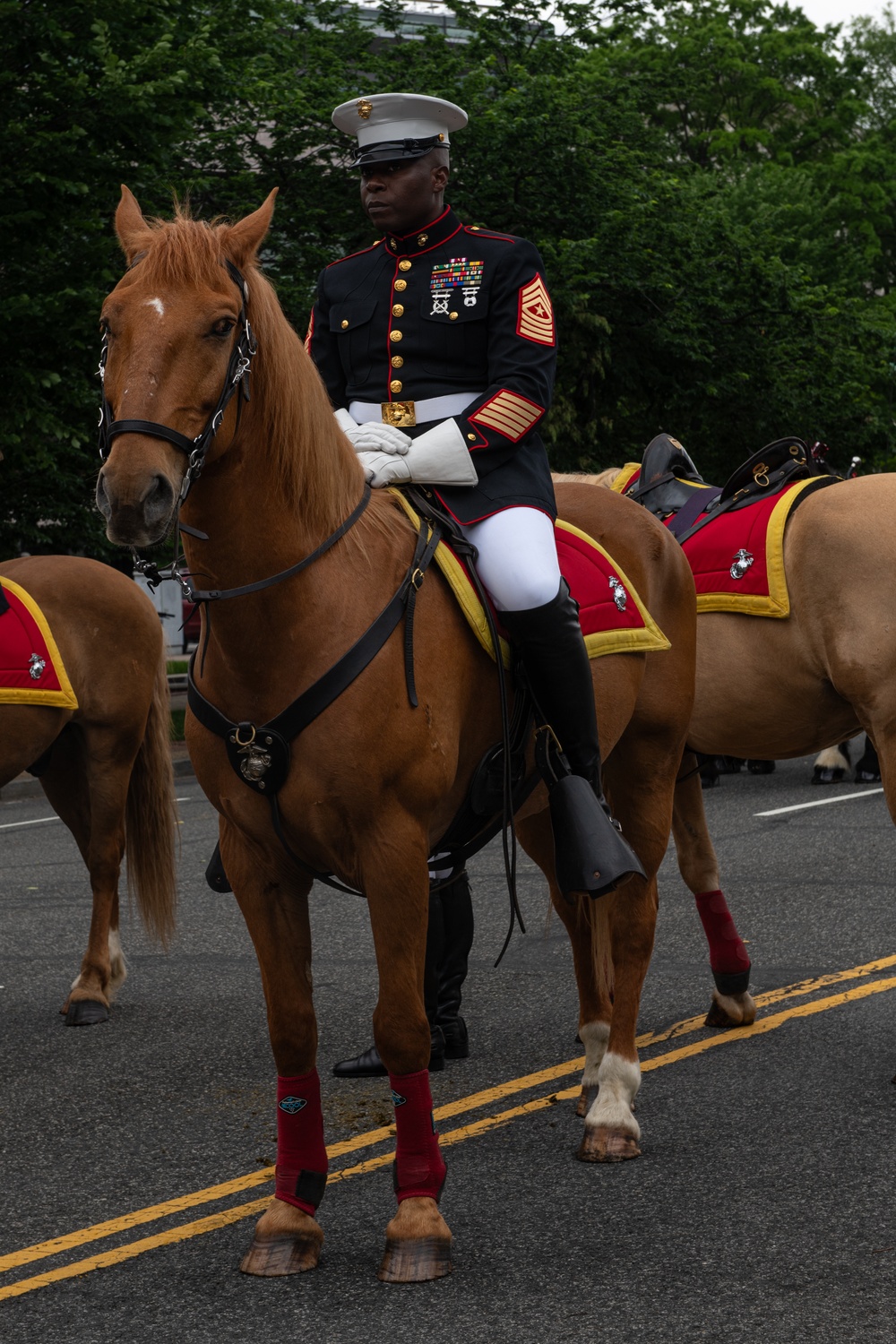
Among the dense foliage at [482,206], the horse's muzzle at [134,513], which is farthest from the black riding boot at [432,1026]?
the dense foliage at [482,206]

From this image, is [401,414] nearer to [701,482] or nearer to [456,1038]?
[456,1038]

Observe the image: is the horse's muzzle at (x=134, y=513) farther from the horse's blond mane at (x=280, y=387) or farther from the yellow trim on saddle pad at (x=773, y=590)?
the yellow trim on saddle pad at (x=773, y=590)

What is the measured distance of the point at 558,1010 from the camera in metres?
6.18

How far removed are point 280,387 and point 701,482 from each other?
3.86 m

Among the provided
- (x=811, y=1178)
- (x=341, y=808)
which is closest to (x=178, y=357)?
(x=341, y=808)

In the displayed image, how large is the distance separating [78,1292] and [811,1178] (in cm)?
194

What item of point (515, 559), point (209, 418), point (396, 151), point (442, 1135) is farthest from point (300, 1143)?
point (396, 151)

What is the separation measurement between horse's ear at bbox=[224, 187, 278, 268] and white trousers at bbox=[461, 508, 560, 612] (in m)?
0.99

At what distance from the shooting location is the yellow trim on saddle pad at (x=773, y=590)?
19.4 ft

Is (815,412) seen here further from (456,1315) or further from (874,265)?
(456,1315)

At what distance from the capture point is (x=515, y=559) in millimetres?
4039

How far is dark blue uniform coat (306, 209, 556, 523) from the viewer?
410 cm

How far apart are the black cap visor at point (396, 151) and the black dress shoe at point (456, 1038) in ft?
9.93

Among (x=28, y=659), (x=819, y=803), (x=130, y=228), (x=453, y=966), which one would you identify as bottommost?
(x=819, y=803)
